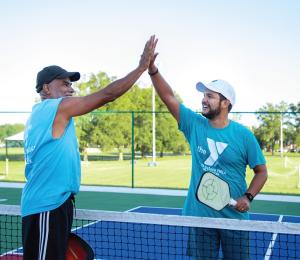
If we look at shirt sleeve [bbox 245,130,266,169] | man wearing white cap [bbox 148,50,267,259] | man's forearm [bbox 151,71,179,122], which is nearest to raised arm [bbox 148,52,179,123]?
man's forearm [bbox 151,71,179,122]

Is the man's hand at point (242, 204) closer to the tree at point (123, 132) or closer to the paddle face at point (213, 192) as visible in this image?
the paddle face at point (213, 192)

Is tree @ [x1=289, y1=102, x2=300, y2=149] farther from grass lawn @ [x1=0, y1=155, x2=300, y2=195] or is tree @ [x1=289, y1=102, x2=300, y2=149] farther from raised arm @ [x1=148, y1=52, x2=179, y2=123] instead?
raised arm @ [x1=148, y1=52, x2=179, y2=123]

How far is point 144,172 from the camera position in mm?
28062

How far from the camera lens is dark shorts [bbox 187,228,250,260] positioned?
3754mm

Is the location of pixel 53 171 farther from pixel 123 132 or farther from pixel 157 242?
pixel 123 132

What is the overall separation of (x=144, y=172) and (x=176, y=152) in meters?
2.44

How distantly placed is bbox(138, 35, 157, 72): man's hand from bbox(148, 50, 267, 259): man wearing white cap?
0.62m

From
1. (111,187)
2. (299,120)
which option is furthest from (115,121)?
(299,120)

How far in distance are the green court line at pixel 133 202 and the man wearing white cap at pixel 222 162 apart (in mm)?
8718

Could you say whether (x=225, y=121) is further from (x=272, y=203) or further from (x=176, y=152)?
(x=176, y=152)

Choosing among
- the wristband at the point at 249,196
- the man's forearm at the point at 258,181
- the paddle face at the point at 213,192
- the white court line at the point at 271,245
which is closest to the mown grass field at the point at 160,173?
the white court line at the point at 271,245

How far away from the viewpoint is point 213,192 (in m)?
3.69

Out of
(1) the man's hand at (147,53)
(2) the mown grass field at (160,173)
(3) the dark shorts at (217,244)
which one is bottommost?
(2) the mown grass field at (160,173)

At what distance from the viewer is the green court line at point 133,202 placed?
1276cm
